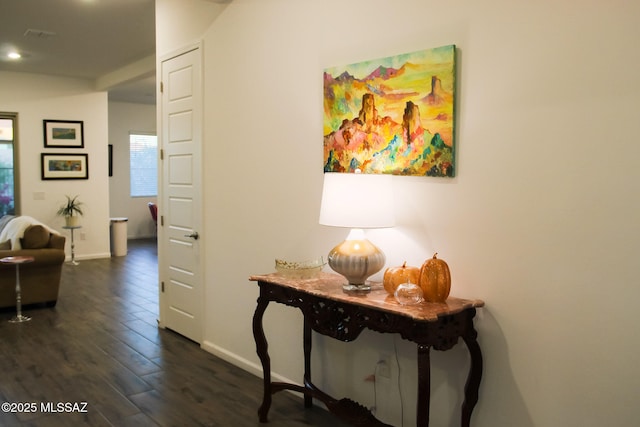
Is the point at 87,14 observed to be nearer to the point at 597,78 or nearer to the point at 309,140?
the point at 309,140

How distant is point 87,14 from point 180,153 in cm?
176

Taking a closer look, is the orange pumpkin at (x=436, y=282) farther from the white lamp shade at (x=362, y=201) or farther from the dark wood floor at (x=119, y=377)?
the dark wood floor at (x=119, y=377)

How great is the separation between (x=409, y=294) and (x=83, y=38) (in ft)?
17.1

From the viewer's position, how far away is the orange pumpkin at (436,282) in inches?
93.8

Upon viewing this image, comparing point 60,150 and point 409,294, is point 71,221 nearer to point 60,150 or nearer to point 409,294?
point 60,150

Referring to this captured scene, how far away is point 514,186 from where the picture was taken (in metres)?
2.33

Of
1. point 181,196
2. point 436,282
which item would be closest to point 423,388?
point 436,282

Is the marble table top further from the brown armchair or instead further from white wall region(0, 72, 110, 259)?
white wall region(0, 72, 110, 259)

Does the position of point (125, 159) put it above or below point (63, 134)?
below

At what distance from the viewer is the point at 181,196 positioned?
4.60 metres

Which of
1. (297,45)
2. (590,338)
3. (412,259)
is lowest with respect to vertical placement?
(590,338)

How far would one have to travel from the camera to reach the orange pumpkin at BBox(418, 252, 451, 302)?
238cm

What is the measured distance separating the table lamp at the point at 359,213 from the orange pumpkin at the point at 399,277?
11cm

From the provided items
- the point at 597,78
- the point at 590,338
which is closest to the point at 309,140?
the point at 597,78
